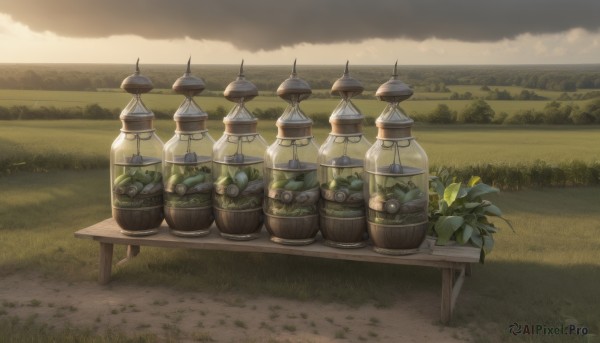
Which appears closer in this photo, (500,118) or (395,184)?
(395,184)

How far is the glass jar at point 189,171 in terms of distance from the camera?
681 centimetres

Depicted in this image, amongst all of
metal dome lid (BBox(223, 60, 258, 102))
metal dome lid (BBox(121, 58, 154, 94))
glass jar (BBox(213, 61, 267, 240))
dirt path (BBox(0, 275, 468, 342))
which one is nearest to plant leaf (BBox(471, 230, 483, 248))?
dirt path (BBox(0, 275, 468, 342))

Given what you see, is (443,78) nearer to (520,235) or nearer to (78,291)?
(520,235)

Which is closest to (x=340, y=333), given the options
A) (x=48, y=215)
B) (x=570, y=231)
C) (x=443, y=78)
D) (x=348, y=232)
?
(x=348, y=232)

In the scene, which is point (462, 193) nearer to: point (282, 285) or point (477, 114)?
point (282, 285)

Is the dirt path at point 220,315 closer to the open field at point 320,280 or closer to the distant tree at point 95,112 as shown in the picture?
the open field at point 320,280

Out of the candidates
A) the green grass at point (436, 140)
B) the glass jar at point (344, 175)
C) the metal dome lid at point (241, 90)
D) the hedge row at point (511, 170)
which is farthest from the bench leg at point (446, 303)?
the green grass at point (436, 140)

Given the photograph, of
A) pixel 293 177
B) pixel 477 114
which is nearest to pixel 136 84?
pixel 293 177

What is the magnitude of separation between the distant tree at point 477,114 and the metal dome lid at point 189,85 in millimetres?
16196

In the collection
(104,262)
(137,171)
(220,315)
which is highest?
(137,171)

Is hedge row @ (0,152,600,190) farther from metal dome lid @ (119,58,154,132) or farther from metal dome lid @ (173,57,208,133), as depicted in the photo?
metal dome lid @ (119,58,154,132)

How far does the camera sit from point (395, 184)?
6.11m

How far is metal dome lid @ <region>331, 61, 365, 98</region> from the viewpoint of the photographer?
6.51m

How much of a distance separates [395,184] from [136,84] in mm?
3215
